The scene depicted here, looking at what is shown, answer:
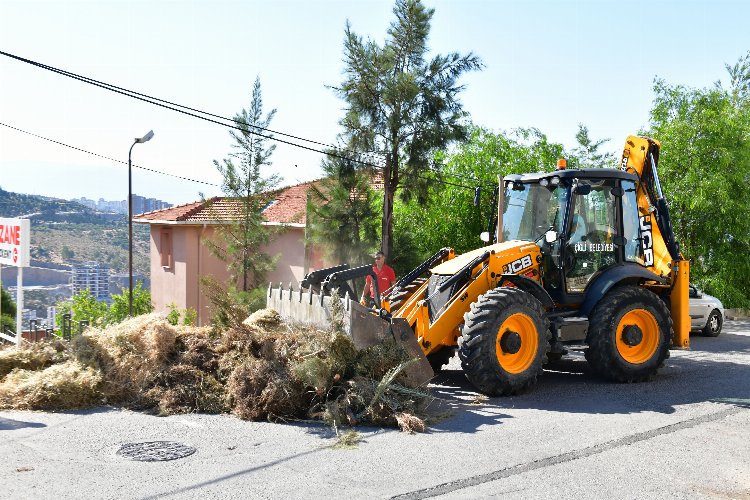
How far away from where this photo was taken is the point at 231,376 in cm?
837

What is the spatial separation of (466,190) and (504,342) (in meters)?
11.5

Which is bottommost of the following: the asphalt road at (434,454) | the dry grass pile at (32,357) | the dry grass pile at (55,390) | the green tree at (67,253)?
the asphalt road at (434,454)

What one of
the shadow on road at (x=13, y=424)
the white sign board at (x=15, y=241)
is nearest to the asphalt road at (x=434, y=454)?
the shadow on road at (x=13, y=424)

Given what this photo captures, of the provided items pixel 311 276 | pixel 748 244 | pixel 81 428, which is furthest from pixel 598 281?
pixel 748 244

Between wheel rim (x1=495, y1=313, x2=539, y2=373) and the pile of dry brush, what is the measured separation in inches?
48.8

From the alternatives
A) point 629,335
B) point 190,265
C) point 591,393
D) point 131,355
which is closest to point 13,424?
point 131,355

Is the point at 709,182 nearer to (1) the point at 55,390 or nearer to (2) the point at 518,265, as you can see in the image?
(2) the point at 518,265

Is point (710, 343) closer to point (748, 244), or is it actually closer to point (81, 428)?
point (748, 244)

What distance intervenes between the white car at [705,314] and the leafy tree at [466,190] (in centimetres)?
531

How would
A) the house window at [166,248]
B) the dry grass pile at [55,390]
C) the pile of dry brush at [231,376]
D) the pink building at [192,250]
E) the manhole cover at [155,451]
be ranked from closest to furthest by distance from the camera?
the manhole cover at [155,451], the pile of dry brush at [231,376], the dry grass pile at [55,390], the pink building at [192,250], the house window at [166,248]

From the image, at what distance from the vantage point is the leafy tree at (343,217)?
59.6 ft

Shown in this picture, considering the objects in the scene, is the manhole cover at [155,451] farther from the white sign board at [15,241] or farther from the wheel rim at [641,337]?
the wheel rim at [641,337]

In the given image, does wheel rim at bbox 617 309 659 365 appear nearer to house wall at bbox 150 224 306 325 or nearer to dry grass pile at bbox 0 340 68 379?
dry grass pile at bbox 0 340 68 379

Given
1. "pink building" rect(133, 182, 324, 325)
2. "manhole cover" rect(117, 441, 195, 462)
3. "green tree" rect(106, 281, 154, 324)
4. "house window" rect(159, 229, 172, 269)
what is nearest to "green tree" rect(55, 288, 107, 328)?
"green tree" rect(106, 281, 154, 324)
